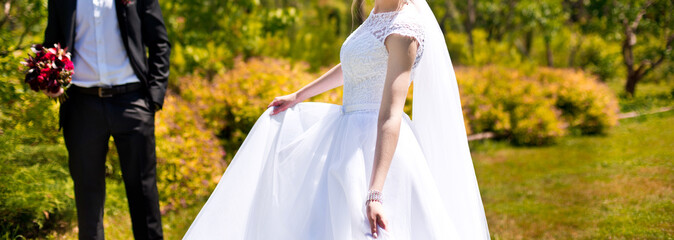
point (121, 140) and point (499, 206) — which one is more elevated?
point (121, 140)

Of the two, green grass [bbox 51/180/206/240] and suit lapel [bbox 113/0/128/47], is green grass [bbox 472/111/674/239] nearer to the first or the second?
green grass [bbox 51/180/206/240]

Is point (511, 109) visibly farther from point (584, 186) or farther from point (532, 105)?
point (584, 186)

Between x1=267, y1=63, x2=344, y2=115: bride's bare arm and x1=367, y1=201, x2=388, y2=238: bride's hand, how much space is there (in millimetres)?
902

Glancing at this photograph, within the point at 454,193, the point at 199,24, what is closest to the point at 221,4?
the point at 199,24

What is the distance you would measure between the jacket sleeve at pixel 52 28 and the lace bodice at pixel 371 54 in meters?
1.79

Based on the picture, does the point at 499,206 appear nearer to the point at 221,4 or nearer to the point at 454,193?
the point at 454,193

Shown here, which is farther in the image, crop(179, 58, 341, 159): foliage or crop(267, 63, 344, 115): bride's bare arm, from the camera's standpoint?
crop(179, 58, 341, 159): foliage

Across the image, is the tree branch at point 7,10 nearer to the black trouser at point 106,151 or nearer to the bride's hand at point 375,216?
the black trouser at point 106,151

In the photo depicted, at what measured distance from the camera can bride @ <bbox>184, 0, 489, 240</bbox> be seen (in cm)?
222

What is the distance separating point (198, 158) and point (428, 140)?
11.9 feet

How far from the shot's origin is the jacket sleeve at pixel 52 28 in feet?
10.5

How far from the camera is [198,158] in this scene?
577 centimetres

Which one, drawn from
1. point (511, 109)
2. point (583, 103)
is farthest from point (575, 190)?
point (583, 103)

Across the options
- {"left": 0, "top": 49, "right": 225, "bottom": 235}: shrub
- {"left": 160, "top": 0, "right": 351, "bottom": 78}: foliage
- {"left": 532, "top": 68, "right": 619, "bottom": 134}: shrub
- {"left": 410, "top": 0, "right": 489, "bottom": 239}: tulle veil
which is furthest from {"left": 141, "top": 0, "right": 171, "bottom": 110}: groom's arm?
{"left": 532, "top": 68, "right": 619, "bottom": 134}: shrub
